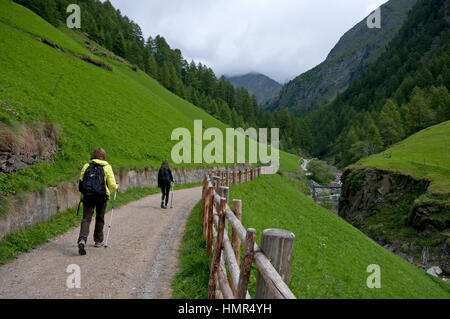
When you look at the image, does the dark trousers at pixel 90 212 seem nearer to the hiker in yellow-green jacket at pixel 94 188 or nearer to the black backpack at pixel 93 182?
the hiker in yellow-green jacket at pixel 94 188

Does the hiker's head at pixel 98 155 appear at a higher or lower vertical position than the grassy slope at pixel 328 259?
higher

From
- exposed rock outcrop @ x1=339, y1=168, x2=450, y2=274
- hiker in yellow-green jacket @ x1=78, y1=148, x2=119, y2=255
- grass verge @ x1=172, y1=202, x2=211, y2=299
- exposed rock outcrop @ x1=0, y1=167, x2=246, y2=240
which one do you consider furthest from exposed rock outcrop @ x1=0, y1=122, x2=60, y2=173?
exposed rock outcrop @ x1=339, y1=168, x2=450, y2=274

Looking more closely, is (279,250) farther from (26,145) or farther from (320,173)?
(320,173)

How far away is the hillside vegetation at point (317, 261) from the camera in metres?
6.77

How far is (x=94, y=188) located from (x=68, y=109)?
14.7 metres

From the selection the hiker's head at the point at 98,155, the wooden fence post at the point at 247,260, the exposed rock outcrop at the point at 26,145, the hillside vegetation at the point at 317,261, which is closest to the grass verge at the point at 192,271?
the hillside vegetation at the point at 317,261

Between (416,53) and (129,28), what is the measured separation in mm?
148307

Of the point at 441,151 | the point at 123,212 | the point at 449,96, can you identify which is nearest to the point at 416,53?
the point at 449,96

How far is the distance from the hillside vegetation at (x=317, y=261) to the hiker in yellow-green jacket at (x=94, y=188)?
2587 millimetres

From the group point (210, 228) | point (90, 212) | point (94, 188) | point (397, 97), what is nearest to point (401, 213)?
point (210, 228)

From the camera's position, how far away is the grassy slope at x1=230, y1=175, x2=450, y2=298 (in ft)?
29.2

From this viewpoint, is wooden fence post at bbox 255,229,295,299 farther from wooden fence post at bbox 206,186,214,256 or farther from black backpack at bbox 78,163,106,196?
black backpack at bbox 78,163,106,196

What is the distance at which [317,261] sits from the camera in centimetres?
1074
